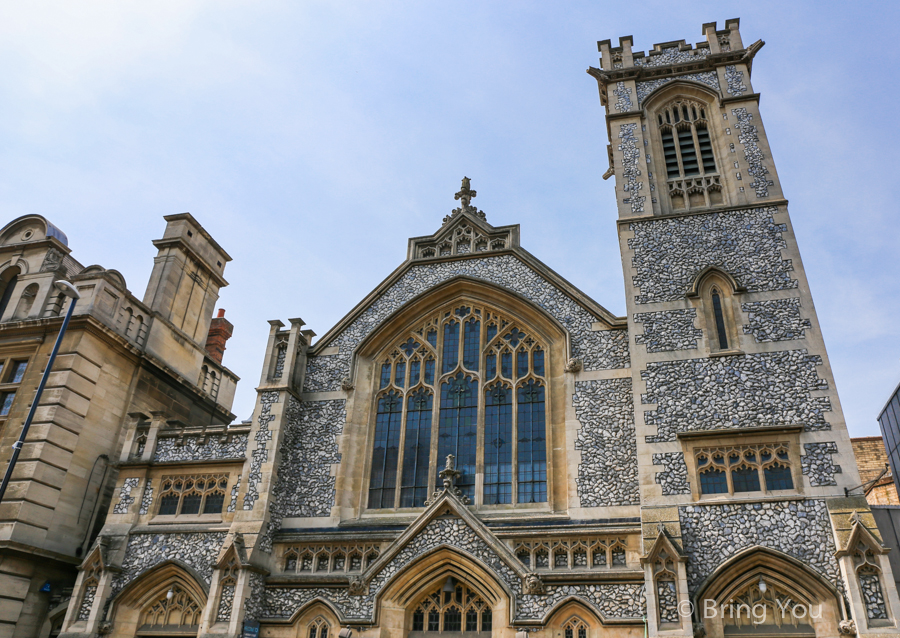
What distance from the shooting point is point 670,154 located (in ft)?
67.9

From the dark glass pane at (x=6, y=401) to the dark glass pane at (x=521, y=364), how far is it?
14076mm

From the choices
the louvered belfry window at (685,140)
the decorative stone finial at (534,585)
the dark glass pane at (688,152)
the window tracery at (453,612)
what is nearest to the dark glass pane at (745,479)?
the decorative stone finial at (534,585)

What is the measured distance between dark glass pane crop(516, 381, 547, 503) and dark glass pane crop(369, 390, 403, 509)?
3.26 metres

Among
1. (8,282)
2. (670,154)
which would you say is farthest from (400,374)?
(8,282)

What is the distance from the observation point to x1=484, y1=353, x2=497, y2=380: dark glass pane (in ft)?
59.3

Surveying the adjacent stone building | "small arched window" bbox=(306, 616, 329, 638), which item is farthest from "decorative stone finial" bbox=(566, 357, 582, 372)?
the adjacent stone building

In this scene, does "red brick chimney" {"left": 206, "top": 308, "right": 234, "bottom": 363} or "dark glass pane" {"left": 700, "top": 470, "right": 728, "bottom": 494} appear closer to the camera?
"dark glass pane" {"left": 700, "top": 470, "right": 728, "bottom": 494}

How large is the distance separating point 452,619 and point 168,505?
809 centimetres

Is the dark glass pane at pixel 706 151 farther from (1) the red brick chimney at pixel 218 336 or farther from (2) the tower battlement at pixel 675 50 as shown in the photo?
(1) the red brick chimney at pixel 218 336

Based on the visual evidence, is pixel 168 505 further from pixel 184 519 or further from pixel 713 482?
pixel 713 482

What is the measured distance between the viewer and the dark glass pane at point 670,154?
66.6ft

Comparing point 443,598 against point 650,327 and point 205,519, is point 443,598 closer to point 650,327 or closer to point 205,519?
→ point 205,519

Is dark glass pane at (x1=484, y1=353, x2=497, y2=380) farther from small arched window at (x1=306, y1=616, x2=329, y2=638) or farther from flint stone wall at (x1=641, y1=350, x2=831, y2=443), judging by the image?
small arched window at (x1=306, y1=616, x2=329, y2=638)

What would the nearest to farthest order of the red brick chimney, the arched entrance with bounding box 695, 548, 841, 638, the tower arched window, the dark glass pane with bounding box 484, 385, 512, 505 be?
the arched entrance with bounding box 695, 548, 841, 638 < the dark glass pane with bounding box 484, 385, 512, 505 < the tower arched window < the red brick chimney
